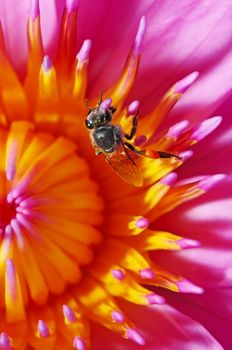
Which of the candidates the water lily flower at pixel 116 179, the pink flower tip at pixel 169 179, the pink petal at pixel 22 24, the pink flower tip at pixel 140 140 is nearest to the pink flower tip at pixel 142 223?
the water lily flower at pixel 116 179

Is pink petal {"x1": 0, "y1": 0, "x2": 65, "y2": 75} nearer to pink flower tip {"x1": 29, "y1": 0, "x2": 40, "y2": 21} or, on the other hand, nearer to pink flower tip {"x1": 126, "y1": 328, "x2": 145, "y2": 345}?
pink flower tip {"x1": 29, "y1": 0, "x2": 40, "y2": 21}

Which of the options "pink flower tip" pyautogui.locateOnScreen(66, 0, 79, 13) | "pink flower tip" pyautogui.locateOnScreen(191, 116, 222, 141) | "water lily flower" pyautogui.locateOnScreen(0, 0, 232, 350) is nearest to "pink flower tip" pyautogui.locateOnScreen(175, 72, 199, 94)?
"water lily flower" pyautogui.locateOnScreen(0, 0, 232, 350)

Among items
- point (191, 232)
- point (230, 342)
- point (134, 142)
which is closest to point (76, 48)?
point (134, 142)

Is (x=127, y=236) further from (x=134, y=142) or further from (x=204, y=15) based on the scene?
(x=204, y=15)

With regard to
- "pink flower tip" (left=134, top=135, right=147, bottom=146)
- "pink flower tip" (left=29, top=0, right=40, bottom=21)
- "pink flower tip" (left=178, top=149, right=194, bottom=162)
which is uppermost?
"pink flower tip" (left=29, top=0, right=40, bottom=21)

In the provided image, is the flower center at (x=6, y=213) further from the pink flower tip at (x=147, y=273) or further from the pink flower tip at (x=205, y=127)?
the pink flower tip at (x=205, y=127)

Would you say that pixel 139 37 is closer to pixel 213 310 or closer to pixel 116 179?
pixel 116 179
